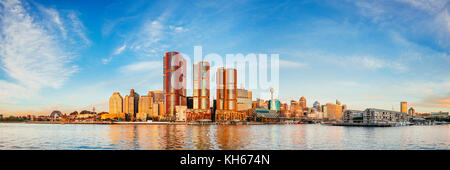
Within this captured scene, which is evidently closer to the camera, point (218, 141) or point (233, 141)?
point (218, 141)

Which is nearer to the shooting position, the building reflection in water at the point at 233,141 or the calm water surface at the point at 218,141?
the building reflection in water at the point at 233,141

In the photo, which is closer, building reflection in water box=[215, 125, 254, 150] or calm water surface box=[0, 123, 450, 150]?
building reflection in water box=[215, 125, 254, 150]
